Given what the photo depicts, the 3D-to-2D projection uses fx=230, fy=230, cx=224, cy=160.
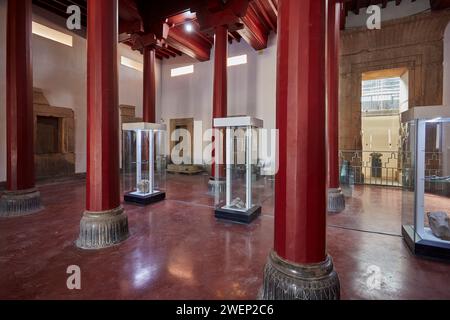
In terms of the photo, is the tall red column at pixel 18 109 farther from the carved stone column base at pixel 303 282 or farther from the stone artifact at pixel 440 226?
the stone artifact at pixel 440 226

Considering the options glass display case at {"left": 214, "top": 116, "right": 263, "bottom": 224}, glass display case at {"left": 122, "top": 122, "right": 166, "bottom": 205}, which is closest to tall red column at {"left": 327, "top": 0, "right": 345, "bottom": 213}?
glass display case at {"left": 214, "top": 116, "right": 263, "bottom": 224}

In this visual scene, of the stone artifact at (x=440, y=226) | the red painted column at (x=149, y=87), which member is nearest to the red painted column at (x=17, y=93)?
the red painted column at (x=149, y=87)

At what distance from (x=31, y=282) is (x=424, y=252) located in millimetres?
4535

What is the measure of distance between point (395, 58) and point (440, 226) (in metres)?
6.96

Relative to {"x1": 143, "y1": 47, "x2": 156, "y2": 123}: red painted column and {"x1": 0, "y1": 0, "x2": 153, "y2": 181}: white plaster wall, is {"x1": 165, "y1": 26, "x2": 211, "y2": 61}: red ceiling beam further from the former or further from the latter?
{"x1": 0, "y1": 0, "x2": 153, "y2": 181}: white plaster wall

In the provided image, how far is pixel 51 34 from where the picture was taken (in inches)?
311

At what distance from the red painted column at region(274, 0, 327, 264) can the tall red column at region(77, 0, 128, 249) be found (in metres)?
2.44

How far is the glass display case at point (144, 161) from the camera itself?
17.7ft

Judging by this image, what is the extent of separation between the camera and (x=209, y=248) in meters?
3.17

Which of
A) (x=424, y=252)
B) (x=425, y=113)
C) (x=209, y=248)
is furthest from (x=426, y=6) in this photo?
(x=209, y=248)

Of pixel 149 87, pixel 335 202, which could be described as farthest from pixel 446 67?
pixel 149 87

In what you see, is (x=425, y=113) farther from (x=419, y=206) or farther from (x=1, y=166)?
(x=1, y=166)

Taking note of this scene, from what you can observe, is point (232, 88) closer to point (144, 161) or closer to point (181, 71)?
point (181, 71)

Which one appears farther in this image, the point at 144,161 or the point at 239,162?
the point at 144,161
